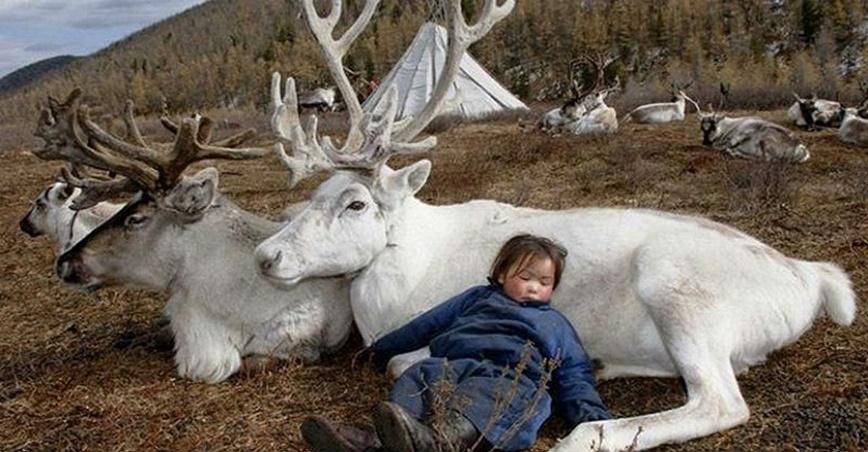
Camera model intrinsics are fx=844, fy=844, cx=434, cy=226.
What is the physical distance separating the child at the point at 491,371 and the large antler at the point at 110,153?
1.43 metres

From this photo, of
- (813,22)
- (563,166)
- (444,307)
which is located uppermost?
(444,307)

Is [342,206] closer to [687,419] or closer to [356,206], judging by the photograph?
[356,206]

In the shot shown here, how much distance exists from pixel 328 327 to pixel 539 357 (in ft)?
4.14

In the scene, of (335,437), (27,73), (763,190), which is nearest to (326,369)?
(335,437)

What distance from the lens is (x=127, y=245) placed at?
4.27m

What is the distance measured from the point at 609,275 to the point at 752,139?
9406 mm

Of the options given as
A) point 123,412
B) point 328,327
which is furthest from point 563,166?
point 123,412

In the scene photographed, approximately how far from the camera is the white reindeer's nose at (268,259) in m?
3.63

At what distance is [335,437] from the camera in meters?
2.76

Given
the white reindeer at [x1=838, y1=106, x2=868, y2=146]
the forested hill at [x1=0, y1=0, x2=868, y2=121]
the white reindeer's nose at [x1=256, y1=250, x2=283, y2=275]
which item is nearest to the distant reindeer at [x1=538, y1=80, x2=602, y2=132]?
the white reindeer at [x1=838, y1=106, x2=868, y2=146]

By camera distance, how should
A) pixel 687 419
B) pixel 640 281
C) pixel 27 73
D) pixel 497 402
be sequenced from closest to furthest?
pixel 497 402 < pixel 687 419 < pixel 640 281 < pixel 27 73

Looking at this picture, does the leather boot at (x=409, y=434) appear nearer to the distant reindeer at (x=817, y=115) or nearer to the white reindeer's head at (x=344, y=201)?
the white reindeer's head at (x=344, y=201)

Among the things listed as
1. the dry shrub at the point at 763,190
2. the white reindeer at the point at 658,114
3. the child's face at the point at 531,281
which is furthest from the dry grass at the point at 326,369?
the white reindeer at the point at 658,114

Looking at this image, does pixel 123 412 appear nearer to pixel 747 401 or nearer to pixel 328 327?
pixel 328 327
